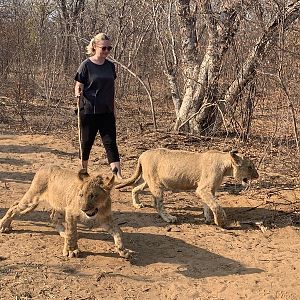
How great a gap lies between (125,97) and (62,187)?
12309 millimetres

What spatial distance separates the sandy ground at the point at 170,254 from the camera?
5.02 meters

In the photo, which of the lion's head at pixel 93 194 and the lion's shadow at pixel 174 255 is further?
the lion's shadow at pixel 174 255

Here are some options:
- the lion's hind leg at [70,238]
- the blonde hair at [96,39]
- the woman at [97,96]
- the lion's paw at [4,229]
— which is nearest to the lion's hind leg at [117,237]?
the lion's hind leg at [70,238]

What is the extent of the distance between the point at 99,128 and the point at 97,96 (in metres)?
0.51

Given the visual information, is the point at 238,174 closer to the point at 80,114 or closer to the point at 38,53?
the point at 80,114

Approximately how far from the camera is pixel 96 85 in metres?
7.14

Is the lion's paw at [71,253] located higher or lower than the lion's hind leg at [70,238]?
lower

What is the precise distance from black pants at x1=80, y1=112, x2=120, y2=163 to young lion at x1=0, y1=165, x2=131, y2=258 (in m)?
1.22

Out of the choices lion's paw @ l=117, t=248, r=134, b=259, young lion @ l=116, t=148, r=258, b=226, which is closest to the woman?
young lion @ l=116, t=148, r=258, b=226

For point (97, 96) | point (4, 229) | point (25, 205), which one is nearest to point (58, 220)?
point (25, 205)

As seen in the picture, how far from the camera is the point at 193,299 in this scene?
490cm

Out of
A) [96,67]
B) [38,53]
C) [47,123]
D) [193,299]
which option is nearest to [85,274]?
[193,299]

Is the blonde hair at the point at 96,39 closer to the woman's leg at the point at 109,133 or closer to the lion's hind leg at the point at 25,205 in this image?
the woman's leg at the point at 109,133

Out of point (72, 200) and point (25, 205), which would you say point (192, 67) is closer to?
point (25, 205)
